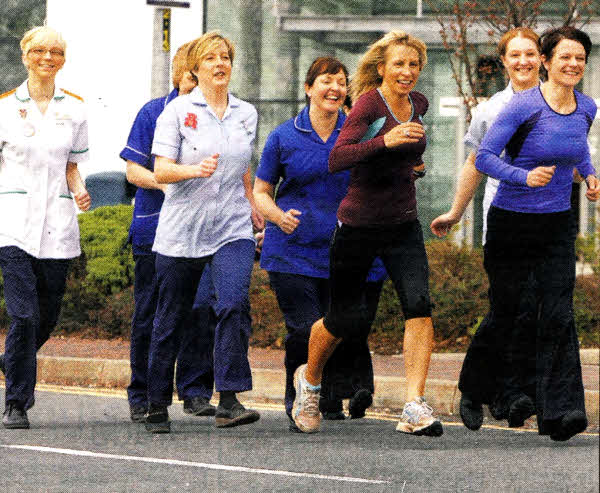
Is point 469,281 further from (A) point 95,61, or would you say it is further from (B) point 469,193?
(A) point 95,61

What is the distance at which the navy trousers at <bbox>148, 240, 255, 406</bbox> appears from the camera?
8211 mm

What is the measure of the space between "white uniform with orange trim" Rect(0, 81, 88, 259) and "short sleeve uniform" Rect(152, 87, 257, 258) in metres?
0.60

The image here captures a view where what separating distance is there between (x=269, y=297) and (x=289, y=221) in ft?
14.7

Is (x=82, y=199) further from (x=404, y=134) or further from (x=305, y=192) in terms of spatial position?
(x=404, y=134)

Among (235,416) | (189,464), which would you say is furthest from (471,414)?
(189,464)

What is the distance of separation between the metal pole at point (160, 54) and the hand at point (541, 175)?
5533 mm

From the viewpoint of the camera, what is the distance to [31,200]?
8.50m

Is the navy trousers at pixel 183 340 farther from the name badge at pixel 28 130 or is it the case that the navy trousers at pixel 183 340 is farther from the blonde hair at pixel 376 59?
the blonde hair at pixel 376 59

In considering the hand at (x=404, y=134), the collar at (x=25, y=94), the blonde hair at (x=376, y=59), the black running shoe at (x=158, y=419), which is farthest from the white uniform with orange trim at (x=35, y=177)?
the hand at (x=404, y=134)

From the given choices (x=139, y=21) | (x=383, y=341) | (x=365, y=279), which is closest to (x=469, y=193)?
(x=365, y=279)

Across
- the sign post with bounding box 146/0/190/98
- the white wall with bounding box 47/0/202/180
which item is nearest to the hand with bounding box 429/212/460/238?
the sign post with bounding box 146/0/190/98

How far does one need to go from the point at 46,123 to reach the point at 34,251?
67 centimetres

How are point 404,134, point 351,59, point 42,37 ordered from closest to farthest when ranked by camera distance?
1. point 404,134
2. point 42,37
3. point 351,59

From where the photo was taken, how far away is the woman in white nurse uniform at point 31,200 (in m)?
8.47
